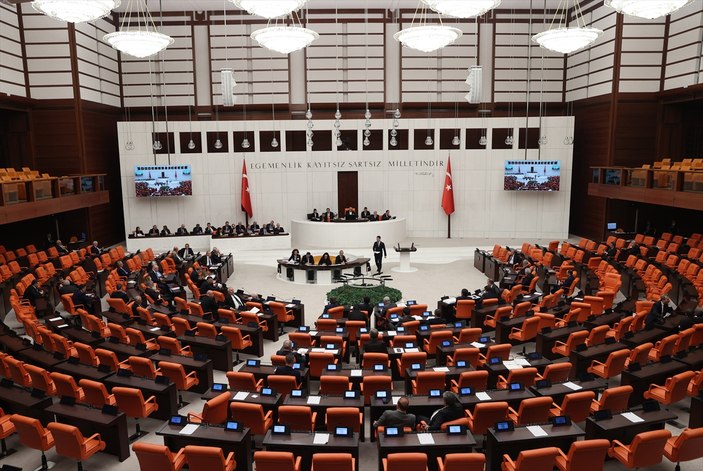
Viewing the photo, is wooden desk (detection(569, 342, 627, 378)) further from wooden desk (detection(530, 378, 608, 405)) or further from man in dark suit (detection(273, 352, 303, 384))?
man in dark suit (detection(273, 352, 303, 384))

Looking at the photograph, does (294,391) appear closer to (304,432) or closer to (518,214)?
(304,432)

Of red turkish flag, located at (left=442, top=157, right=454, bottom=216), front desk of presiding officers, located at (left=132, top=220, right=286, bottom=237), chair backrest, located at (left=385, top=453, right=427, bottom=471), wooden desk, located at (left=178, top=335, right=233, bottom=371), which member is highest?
red turkish flag, located at (left=442, top=157, right=454, bottom=216)

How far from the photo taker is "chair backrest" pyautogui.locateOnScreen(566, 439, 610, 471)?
223 inches

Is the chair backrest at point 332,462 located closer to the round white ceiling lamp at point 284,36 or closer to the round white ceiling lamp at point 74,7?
the round white ceiling lamp at point 74,7

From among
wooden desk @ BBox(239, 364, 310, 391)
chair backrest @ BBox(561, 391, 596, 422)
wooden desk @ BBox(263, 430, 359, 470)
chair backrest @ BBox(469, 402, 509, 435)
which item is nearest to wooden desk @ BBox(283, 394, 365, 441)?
wooden desk @ BBox(263, 430, 359, 470)

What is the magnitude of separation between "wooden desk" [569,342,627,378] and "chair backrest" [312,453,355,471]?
5408mm

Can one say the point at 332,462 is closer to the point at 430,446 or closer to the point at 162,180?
the point at 430,446

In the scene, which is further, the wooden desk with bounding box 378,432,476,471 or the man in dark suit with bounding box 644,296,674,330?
the man in dark suit with bounding box 644,296,674,330

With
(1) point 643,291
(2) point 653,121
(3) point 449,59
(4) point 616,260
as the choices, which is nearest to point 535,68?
(3) point 449,59

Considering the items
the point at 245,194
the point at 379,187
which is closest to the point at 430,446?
the point at 245,194

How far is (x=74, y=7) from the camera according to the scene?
8.49 metres

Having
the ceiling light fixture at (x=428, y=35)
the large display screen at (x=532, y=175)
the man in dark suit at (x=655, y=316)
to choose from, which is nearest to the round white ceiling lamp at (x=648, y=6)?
the ceiling light fixture at (x=428, y=35)

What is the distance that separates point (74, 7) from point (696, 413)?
452 inches

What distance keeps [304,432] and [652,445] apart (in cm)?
414
